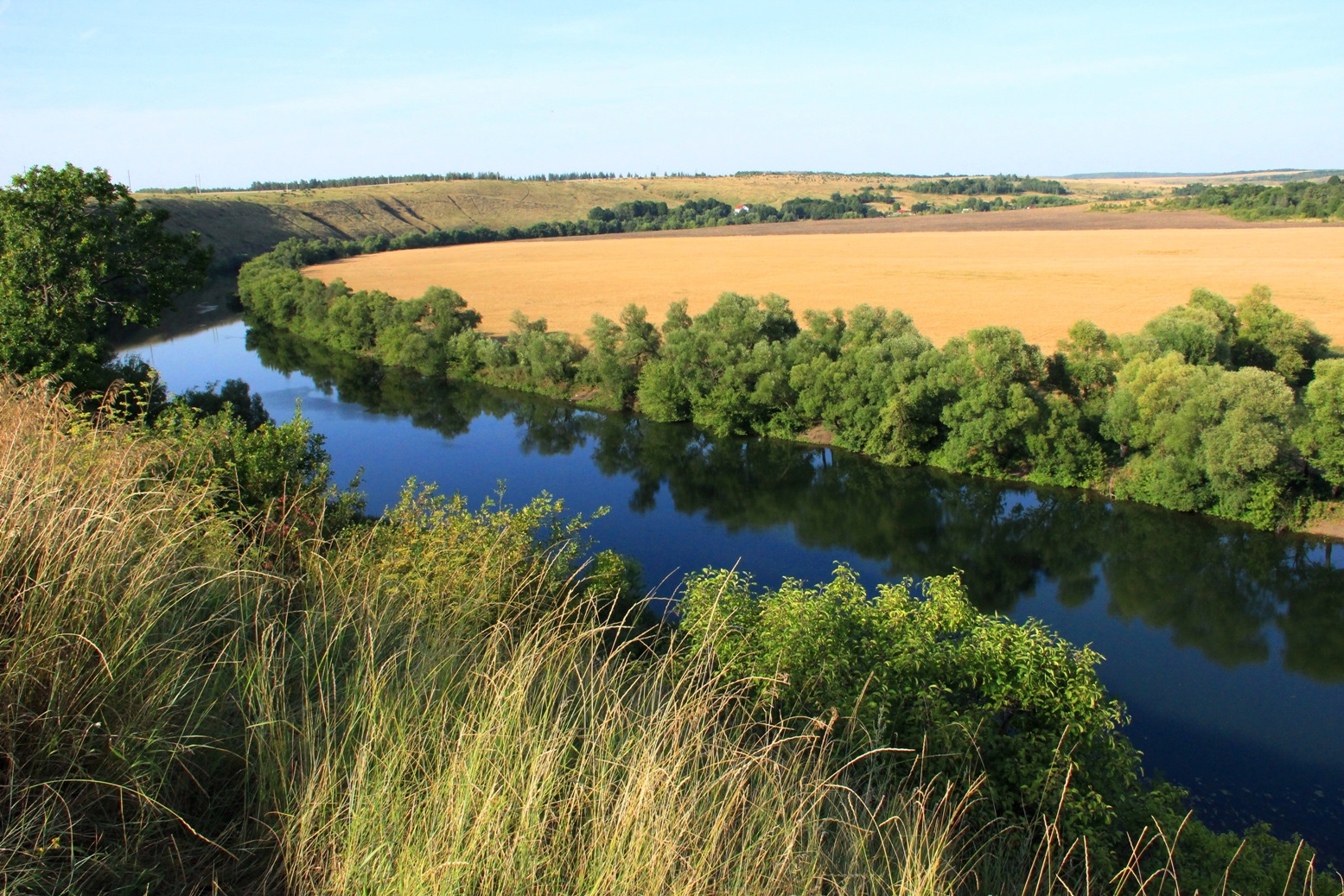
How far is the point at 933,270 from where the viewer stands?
74125 mm

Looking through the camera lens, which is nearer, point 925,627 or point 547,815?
point 547,815

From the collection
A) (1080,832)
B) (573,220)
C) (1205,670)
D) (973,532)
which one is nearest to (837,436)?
(973,532)

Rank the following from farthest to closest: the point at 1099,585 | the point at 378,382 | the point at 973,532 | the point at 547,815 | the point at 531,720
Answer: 1. the point at 378,382
2. the point at 973,532
3. the point at 1099,585
4. the point at 531,720
5. the point at 547,815

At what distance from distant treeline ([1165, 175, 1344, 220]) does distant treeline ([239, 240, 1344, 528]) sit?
261ft

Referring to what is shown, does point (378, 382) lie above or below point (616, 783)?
below

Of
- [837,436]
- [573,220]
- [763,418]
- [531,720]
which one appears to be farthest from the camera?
[573,220]

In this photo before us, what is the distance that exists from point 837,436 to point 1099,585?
12485 mm

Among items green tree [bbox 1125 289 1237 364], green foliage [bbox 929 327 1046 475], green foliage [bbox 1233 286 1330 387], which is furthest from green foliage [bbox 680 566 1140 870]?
green foliage [bbox 1233 286 1330 387]

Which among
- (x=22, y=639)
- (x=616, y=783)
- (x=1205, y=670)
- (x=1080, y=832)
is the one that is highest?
(x=22, y=639)

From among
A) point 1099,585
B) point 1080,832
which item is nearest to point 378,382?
point 1099,585

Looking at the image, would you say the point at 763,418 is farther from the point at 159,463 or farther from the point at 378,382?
the point at 159,463

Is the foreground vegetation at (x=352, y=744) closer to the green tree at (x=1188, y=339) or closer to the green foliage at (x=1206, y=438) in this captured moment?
the green foliage at (x=1206, y=438)

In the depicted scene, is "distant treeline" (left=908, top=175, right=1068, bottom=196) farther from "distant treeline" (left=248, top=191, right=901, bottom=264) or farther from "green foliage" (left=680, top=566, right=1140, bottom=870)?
"green foliage" (left=680, top=566, right=1140, bottom=870)

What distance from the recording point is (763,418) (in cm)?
3584
